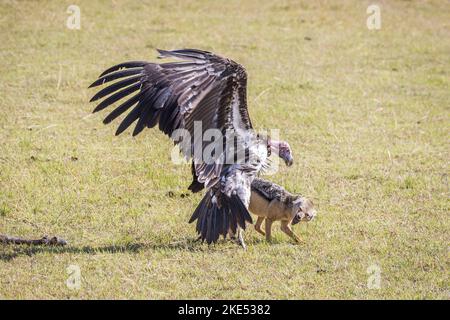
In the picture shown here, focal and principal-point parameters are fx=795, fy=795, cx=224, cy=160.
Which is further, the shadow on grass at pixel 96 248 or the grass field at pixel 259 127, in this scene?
the shadow on grass at pixel 96 248

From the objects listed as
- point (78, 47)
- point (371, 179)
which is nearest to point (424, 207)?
point (371, 179)

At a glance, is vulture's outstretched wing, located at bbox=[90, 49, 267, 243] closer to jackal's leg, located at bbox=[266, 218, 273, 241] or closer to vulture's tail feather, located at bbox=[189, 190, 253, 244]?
vulture's tail feather, located at bbox=[189, 190, 253, 244]

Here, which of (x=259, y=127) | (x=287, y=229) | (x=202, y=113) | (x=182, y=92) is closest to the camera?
(x=182, y=92)

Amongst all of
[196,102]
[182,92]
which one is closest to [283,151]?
[196,102]

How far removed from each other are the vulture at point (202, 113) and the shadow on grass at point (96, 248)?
0.38 metres

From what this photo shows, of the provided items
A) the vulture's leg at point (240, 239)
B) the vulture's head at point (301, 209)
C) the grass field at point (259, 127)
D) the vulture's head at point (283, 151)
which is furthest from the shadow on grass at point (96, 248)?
the vulture's head at point (283, 151)

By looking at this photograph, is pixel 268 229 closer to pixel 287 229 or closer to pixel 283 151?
pixel 287 229

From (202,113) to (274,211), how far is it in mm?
1319

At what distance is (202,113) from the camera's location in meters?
7.84

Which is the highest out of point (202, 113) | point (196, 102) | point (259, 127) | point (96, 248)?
point (196, 102)

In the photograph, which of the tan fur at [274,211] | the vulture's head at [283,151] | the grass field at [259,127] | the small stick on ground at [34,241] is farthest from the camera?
the vulture's head at [283,151]

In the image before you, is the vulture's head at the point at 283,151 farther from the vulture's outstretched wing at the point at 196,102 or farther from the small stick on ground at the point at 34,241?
the small stick on ground at the point at 34,241

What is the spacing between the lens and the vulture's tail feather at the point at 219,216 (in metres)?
7.75

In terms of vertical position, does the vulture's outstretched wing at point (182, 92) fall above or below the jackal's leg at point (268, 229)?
above
